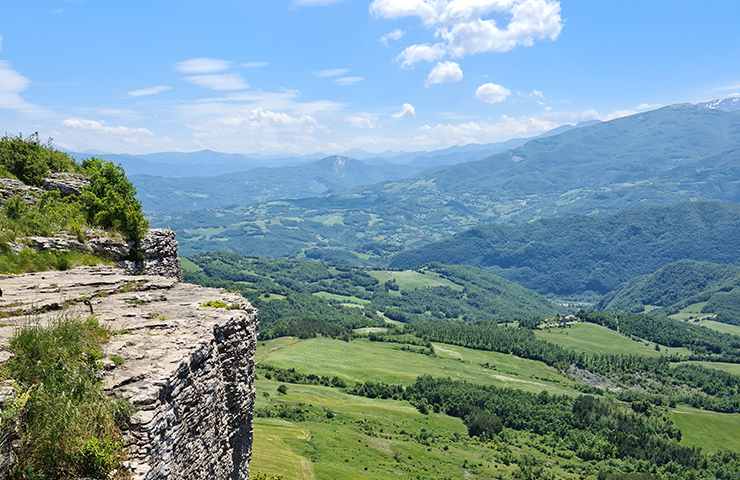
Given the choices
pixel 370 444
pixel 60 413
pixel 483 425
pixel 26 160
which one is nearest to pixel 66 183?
pixel 26 160

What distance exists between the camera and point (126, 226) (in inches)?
1304

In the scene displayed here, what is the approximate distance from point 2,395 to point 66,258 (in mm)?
18318

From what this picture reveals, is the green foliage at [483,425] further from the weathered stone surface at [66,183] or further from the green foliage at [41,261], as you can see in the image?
the green foliage at [41,261]

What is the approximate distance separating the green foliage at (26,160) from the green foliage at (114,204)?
2678mm

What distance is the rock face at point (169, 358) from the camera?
14391mm

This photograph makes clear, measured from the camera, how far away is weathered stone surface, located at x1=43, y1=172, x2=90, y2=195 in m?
36.6

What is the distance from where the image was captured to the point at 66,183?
3728 centimetres

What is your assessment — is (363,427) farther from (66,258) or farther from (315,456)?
(66,258)

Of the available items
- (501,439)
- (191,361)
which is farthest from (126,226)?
(501,439)

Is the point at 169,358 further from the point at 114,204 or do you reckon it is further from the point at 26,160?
the point at 26,160

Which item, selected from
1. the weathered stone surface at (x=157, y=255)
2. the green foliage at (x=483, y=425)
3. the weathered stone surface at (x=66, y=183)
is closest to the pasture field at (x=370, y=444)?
the green foliage at (x=483, y=425)

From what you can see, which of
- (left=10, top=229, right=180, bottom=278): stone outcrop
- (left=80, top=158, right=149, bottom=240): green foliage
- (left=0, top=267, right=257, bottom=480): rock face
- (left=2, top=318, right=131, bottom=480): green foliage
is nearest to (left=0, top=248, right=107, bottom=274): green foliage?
(left=10, top=229, right=180, bottom=278): stone outcrop

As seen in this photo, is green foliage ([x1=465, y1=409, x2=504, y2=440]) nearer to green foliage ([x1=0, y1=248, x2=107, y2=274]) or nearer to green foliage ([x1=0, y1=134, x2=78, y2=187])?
green foliage ([x1=0, y1=134, x2=78, y2=187])

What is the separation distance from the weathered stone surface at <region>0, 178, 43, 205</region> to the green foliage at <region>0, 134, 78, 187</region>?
118 cm
